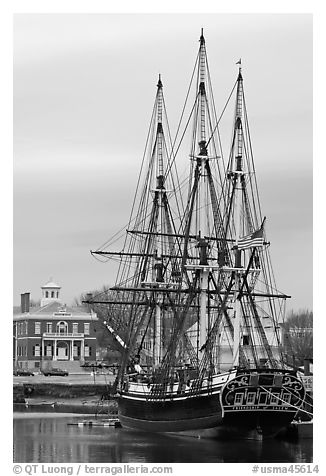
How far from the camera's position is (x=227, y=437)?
5672 centimetres

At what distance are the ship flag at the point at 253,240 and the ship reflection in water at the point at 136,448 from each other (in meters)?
10.1

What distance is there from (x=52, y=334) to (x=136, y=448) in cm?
9722

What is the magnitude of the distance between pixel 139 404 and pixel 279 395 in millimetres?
12639

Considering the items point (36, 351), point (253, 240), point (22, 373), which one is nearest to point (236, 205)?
point (253, 240)

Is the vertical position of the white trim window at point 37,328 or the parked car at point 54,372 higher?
the white trim window at point 37,328

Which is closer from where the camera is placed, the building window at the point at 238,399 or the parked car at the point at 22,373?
the building window at the point at 238,399

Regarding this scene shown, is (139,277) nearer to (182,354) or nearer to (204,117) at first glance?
(182,354)

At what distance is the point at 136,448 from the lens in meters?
53.4

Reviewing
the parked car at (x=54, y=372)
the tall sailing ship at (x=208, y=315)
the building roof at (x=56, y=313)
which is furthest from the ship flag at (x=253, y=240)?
the building roof at (x=56, y=313)

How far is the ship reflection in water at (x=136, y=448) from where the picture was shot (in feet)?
156

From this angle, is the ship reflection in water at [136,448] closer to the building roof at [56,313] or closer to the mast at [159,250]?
the mast at [159,250]

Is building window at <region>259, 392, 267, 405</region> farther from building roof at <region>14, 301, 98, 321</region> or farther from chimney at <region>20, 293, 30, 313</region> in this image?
building roof at <region>14, 301, 98, 321</region>

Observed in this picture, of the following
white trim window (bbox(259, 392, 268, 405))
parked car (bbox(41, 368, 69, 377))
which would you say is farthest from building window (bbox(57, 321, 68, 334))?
white trim window (bbox(259, 392, 268, 405))
